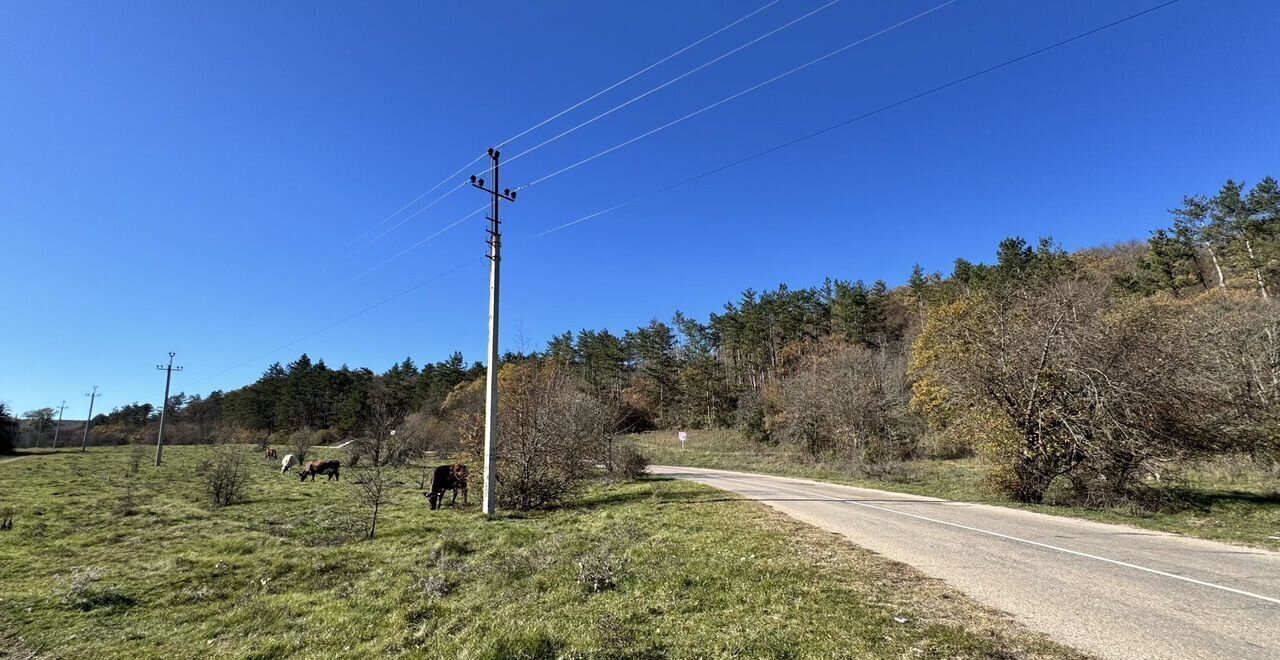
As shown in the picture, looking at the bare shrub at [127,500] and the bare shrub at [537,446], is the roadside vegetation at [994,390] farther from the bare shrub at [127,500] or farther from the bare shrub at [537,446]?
the bare shrub at [127,500]

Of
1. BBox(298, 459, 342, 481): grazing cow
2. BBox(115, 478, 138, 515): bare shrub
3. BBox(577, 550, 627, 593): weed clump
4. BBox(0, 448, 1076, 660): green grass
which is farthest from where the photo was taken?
BBox(298, 459, 342, 481): grazing cow

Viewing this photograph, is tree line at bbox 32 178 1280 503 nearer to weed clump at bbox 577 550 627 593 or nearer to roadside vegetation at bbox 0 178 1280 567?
roadside vegetation at bbox 0 178 1280 567

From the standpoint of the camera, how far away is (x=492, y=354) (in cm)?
1594

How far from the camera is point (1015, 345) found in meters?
16.9

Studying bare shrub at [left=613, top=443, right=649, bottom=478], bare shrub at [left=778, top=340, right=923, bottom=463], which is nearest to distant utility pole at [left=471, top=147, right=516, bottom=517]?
bare shrub at [left=613, top=443, right=649, bottom=478]

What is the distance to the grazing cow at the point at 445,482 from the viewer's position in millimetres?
17656

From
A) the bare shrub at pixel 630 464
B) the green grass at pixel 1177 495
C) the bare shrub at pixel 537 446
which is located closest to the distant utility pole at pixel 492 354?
the bare shrub at pixel 537 446

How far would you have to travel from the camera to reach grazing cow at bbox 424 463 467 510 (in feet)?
57.9

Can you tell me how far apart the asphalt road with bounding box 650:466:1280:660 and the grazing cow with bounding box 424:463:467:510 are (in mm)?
11456

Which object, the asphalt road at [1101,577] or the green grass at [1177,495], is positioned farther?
the green grass at [1177,495]

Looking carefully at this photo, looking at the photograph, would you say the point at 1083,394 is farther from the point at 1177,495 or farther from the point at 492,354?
the point at 492,354

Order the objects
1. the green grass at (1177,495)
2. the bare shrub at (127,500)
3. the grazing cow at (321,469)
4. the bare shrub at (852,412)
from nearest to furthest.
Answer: the green grass at (1177,495) < the bare shrub at (127,500) < the grazing cow at (321,469) < the bare shrub at (852,412)

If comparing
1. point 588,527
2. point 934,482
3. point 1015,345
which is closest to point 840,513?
point 588,527

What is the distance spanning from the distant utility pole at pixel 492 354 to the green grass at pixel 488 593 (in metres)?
1.17
